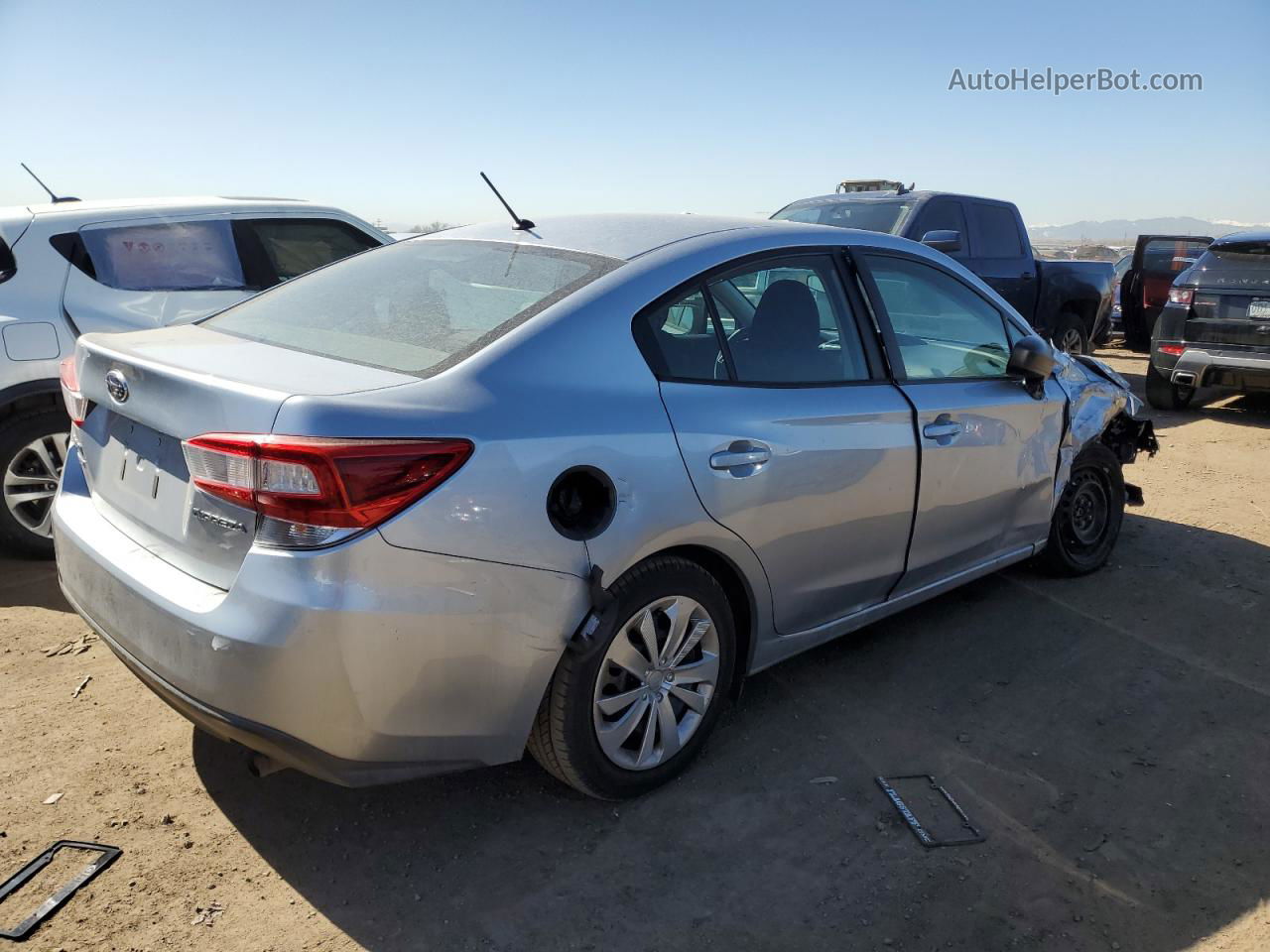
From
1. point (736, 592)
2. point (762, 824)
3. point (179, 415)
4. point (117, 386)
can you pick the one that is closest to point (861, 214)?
point (736, 592)

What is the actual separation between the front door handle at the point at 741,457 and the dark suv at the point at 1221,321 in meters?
7.14

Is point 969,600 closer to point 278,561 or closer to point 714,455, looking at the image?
point 714,455

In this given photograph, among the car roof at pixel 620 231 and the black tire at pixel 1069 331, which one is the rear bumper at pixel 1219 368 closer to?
the black tire at pixel 1069 331

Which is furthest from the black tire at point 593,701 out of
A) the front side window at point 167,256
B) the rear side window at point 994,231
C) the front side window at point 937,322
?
the rear side window at point 994,231

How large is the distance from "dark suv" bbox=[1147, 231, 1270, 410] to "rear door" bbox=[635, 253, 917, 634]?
21.0 ft

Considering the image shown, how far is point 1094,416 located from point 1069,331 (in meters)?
7.10

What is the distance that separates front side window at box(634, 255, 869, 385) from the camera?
9.69ft

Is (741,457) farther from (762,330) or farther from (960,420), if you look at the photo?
(960,420)

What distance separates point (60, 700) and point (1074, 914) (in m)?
3.39

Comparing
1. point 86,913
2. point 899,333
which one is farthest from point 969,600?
point 86,913

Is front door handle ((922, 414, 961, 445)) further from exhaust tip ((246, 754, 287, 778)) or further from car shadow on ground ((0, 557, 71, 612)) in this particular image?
car shadow on ground ((0, 557, 71, 612))

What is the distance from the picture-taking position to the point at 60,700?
141 inches

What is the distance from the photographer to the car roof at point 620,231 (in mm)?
3180

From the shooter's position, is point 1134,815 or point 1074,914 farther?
point 1134,815
